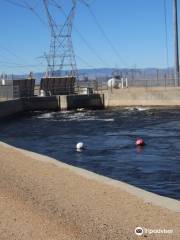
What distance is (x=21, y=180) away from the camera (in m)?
14.2

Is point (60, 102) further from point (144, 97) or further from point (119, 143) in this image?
point (119, 143)

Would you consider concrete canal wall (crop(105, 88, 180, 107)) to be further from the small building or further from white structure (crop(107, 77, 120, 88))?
white structure (crop(107, 77, 120, 88))

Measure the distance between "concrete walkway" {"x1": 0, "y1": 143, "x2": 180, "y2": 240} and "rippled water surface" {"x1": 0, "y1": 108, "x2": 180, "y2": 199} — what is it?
2.85m

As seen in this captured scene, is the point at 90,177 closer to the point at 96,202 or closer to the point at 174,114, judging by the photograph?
the point at 96,202

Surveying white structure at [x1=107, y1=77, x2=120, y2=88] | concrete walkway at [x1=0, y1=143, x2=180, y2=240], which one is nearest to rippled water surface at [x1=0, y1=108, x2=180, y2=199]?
concrete walkway at [x1=0, y1=143, x2=180, y2=240]

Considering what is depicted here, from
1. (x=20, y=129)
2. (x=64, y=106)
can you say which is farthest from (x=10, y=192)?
(x=64, y=106)

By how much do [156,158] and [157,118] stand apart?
24.0m

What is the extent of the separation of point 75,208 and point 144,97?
5101 cm

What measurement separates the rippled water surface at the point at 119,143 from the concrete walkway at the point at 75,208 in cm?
285

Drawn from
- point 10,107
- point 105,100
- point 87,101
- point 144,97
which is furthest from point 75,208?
point 87,101

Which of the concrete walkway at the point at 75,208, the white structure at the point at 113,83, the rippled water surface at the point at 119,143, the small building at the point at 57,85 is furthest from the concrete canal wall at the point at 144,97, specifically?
the concrete walkway at the point at 75,208

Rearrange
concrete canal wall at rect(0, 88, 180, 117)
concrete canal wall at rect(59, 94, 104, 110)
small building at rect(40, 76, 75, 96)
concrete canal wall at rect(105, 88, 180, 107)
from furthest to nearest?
1. small building at rect(40, 76, 75, 96)
2. concrete canal wall at rect(59, 94, 104, 110)
3. concrete canal wall at rect(0, 88, 180, 117)
4. concrete canal wall at rect(105, 88, 180, 107)

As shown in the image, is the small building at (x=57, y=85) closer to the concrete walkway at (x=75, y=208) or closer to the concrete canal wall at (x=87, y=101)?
the concrete canal wall at (x=87, y=101)

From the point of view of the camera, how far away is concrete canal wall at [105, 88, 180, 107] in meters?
58.9
